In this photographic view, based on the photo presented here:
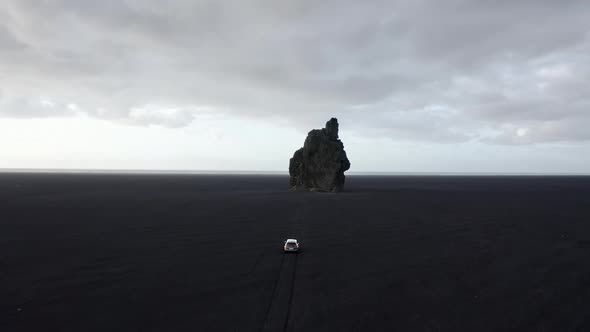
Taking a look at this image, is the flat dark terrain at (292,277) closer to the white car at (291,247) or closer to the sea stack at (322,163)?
the white car at (291,247)

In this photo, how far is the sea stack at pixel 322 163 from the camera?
84438 millimetres

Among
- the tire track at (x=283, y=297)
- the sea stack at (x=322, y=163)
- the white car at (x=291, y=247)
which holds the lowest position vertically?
the tire track at (x=283, y=297)

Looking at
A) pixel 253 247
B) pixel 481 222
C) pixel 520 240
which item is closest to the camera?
pixel 253 247

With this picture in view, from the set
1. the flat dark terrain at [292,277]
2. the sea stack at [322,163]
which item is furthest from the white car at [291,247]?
the sea stack at [322,163]

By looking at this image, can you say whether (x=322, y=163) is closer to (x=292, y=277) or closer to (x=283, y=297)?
(x=292, y=277)

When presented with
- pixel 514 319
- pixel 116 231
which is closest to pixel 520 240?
pixel 514 319

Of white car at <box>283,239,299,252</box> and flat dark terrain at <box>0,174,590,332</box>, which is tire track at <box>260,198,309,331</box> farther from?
white car at <box>283,239,299,252</box>

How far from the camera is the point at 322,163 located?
281ft

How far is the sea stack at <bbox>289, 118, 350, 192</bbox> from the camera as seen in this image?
277 ft

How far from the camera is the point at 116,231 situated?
30312 mm

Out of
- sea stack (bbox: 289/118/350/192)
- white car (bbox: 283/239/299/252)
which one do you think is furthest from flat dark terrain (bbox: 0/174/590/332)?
sea stack (bbox: 289/118/350/192)

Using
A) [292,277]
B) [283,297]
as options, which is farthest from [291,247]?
[283,297]

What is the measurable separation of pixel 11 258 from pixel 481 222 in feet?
143

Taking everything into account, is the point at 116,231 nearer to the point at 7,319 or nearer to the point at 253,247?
the point at 253,247
